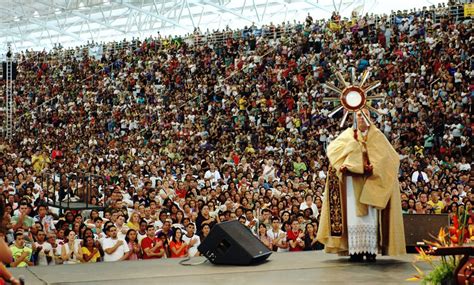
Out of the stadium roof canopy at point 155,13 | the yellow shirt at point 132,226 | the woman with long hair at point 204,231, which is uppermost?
the stadium roof canopy at point 155,13

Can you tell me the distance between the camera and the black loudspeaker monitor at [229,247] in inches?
284

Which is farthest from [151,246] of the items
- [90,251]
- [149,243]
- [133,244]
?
[90,251]

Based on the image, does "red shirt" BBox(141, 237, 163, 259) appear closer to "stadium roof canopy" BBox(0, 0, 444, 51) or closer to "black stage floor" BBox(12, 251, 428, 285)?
"black stage floor" BBox(12, 251, 428, 285)

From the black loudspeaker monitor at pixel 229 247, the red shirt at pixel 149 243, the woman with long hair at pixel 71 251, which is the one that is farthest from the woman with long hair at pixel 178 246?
the black loudspeaker monitor at pixel 229 247

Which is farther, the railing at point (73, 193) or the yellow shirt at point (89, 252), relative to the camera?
the railing at point (73, 193)

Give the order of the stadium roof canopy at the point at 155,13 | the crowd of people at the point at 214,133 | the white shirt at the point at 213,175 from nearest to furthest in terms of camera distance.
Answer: the crowd of people at the point at 214,133 → the white shirt at the point at 213,175 → the stadium roof canopy at the point at 155,13

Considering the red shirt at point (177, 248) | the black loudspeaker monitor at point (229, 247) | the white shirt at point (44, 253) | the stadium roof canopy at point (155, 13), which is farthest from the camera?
the stadium roof canopy at point (155, 13)

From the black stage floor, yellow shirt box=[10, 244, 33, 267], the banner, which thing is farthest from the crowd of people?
the black stage floor

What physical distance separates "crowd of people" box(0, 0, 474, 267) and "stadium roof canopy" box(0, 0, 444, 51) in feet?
21.7

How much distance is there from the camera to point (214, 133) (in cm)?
2186

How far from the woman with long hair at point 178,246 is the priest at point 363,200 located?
2401 mm

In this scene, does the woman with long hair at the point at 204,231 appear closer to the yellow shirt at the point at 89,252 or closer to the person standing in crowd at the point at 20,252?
the yellow shirt at the point at 89,252

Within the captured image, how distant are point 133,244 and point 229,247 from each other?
7.50 ft

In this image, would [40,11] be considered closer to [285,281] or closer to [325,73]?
[325,73]
